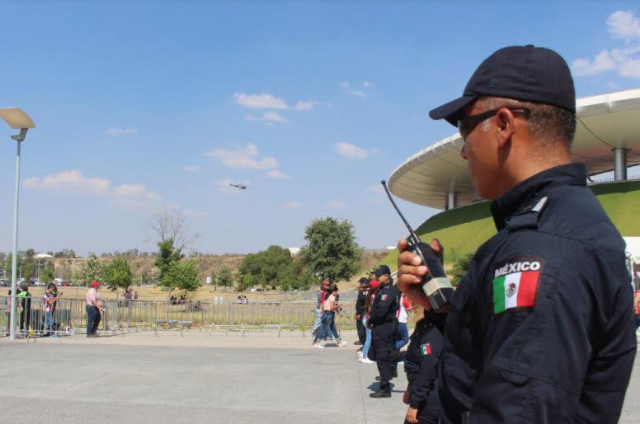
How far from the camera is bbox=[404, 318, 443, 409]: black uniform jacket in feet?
15.0

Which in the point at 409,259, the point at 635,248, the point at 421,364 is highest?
the point at 635,248

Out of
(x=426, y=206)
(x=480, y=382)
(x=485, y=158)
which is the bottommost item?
(x=480, y=382)

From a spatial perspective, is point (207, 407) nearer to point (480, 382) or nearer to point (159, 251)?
point (480, 382)

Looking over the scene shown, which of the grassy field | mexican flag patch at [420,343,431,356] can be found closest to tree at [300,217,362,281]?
the grassy field

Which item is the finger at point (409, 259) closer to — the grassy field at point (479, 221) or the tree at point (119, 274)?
the grassy field at point (479, 221)

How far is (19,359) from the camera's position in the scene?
11656mm

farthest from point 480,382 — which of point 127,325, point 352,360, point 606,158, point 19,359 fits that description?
point 606,158

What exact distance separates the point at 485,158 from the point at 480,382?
0.62 meters

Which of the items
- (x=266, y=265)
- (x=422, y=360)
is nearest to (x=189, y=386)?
(x=422, y=360)

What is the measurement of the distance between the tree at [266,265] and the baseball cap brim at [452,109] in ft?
253

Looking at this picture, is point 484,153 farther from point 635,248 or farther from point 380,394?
point 635,248

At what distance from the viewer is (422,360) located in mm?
4879

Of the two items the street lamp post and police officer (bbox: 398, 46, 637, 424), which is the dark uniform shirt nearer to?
police officer (bbox: 398, 46, 637, 424)

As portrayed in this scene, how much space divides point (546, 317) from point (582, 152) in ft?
180
